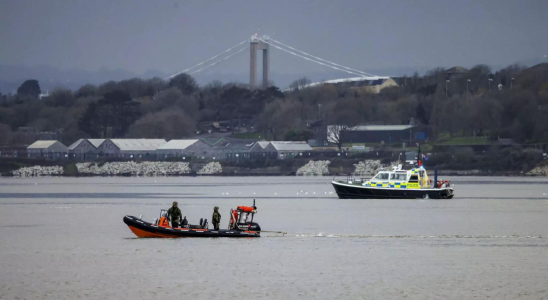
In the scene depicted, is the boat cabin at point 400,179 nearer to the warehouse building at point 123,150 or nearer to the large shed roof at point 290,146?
the large shed roof at point 290,146

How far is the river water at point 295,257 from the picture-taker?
2958 centimetres

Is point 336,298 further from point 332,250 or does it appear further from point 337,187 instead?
point 337,187

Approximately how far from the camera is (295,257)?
37.3 metres

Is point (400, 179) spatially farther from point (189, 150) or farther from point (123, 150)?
point (123, 150)

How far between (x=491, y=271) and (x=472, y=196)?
50518mm

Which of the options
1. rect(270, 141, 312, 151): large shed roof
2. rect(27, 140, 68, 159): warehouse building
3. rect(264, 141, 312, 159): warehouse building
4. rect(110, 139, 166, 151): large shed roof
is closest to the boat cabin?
rect(264, 141, 312, 159): warehouse building

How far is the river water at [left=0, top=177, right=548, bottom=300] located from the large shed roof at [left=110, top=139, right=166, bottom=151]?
124 metres

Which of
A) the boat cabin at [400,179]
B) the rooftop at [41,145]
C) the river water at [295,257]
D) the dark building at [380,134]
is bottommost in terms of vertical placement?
the river water at [295,257]

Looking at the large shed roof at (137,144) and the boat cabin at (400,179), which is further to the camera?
the large shed roof at (137,144)

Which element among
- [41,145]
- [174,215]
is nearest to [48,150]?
[41,145]

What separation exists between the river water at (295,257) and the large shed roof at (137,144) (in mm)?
123887

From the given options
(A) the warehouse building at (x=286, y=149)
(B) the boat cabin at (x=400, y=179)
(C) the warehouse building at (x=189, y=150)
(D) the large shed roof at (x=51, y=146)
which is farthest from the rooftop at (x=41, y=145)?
(B) the boat cabin at (x=400, y=179)

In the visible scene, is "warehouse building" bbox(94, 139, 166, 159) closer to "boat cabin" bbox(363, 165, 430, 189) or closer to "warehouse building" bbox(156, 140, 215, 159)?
"warehouse building" bbox(156, 140, 215, 159)

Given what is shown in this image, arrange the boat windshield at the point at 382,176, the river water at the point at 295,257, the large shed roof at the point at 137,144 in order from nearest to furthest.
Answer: the river water at the point at 295,257 < the boat windshield at the point at 382,176 < the large shed roof at the point at 137,144
